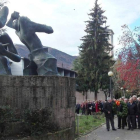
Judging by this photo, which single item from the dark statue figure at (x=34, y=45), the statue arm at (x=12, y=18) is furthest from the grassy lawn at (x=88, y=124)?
the statue arm at (x=12, y=18)

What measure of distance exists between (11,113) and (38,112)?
85 cm

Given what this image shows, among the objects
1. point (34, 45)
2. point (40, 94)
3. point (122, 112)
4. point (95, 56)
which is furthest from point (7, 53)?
point (95, 56)

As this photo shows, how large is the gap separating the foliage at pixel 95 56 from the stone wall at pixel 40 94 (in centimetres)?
2815

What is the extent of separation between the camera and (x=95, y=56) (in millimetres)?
39375

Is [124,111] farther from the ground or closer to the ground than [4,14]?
closer to the ground

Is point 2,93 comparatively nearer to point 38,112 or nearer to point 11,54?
point 38,112

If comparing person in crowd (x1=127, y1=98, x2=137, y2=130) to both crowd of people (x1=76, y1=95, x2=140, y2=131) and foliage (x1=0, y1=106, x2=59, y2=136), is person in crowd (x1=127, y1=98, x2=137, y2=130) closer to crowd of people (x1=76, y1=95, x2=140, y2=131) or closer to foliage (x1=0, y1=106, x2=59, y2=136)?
crowd of people (x1=76, y1=95, x2=140, y2=131)

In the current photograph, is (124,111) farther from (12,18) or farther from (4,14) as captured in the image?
(4,14)

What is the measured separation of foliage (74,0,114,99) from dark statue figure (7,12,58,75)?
27.3 meters

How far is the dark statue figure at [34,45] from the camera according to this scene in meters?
10.9

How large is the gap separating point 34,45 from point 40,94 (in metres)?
2.64

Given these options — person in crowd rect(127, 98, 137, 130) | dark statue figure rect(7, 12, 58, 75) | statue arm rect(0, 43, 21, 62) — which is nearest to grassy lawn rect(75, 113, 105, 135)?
person in crowd rect(127, 98, 137, 130)

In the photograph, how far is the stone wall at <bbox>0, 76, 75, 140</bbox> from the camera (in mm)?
9062

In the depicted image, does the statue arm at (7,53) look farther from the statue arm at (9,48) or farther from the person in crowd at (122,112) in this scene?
the person in crowd at (122,112)
